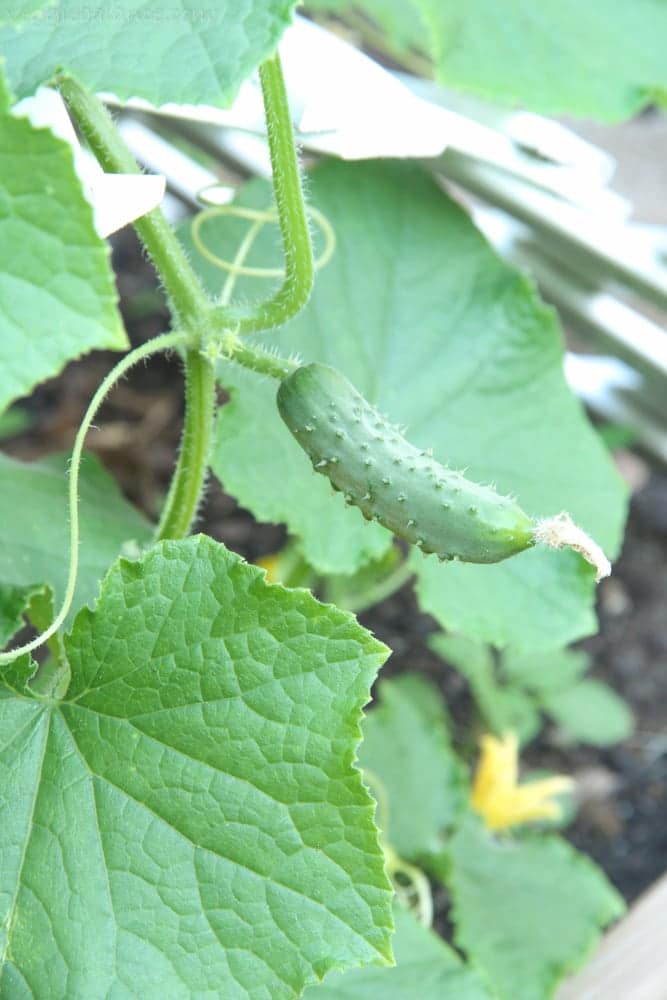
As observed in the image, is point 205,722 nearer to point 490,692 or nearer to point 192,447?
point 192,447

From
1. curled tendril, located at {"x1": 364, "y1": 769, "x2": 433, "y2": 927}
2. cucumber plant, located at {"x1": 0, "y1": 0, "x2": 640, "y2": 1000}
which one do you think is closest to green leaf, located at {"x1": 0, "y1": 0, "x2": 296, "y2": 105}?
cucumber plant, located at {"x1": 0, "y1": 0, "x2": 640, "y2": 1000}

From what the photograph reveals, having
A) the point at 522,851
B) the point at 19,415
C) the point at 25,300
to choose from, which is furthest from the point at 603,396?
the point at 25,300

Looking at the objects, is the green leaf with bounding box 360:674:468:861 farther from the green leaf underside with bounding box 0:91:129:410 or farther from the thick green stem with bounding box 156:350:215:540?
the green leaf underside with bounding box 0:91:129:410

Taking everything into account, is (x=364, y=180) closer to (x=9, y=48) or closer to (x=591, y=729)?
(x=9, y=48)

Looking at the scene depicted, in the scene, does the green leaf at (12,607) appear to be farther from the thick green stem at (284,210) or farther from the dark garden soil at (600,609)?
the dark garden soil at (600,609)

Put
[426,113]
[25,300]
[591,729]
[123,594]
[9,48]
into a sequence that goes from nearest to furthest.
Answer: [25,300] < [9,48] < [123,594] < [426,113] < [591,729]

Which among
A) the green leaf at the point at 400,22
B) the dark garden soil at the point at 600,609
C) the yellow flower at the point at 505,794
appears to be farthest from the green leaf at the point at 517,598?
the green leaf at the point at 400,22

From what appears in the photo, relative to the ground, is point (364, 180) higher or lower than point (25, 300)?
higher
